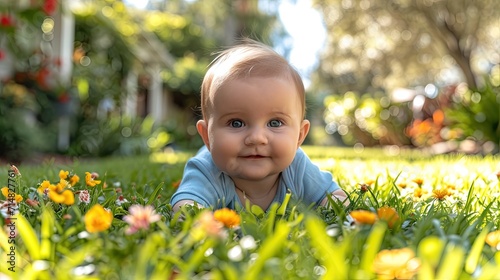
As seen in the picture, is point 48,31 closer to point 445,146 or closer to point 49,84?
point 49,84

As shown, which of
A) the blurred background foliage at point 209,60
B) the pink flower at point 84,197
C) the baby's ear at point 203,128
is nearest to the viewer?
the pink flower at point 84,197

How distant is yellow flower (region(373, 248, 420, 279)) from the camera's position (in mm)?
1115

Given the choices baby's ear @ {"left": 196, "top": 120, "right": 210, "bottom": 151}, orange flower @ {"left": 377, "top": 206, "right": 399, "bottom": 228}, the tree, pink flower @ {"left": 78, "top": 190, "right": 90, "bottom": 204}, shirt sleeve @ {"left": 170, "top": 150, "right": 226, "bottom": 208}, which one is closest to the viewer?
orange flower @ {"left": 377, "top": 206, "right": 399, "bottom": 228}

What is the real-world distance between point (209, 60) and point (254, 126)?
11.5ft

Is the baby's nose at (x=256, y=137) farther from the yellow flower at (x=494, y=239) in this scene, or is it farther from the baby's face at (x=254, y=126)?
the yellow flower at (x=494, y=239)

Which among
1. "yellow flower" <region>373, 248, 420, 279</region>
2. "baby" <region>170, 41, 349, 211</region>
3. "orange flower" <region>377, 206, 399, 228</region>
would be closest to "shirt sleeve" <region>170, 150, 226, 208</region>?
"baby" <region>170, 41, 349, 211</region>

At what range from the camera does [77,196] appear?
201cm

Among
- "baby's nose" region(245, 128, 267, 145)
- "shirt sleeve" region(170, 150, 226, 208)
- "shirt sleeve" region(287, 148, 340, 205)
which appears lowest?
"shirt sleeve" region(287, 148, 340, 205)

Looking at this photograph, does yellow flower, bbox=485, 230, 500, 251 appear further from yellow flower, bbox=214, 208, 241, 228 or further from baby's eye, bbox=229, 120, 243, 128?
baby's eye, bbox=229, 120, 243, 128

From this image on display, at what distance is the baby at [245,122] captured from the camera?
2324 mm

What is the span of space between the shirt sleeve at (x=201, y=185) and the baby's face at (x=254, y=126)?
97mm

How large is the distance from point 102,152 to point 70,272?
8529mm

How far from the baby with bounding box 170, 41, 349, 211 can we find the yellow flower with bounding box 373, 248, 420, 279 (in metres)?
1.10

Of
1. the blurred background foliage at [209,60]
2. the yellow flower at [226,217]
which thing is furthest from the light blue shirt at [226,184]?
the blurred background foliage at [209,60]
